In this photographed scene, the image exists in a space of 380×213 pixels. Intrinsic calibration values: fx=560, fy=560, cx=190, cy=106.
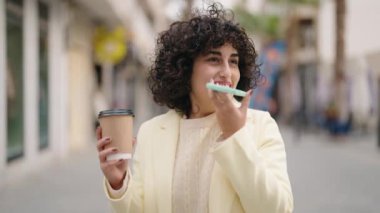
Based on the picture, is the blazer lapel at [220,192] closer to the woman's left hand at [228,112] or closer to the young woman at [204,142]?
the young woman at [204,142]

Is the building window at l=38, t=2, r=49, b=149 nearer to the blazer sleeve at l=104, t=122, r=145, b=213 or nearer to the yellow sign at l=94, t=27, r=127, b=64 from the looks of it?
the yellow sign at l=94, t=27, r=127, b=64

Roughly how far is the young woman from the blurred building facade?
240 centimetres

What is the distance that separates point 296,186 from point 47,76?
6245mm

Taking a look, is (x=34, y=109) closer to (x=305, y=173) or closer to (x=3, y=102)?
(x=3, y=102)

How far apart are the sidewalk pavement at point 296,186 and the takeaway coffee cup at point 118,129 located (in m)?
4.96

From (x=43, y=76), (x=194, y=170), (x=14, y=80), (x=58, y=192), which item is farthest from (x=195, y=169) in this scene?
(x=43, y=76)

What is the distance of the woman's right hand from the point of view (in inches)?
68.9

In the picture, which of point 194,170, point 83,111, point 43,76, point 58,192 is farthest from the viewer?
point 83,111

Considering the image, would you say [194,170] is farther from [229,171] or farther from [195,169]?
[229,171]

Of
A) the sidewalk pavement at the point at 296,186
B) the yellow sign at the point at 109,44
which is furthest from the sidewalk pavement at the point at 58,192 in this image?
the yellow sign at the point at 109,44

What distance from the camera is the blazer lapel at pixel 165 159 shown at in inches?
70.4

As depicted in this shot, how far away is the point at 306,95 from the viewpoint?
130 ft

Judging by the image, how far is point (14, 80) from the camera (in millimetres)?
9508

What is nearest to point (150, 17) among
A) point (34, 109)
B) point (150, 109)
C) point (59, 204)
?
point (150, 109)
